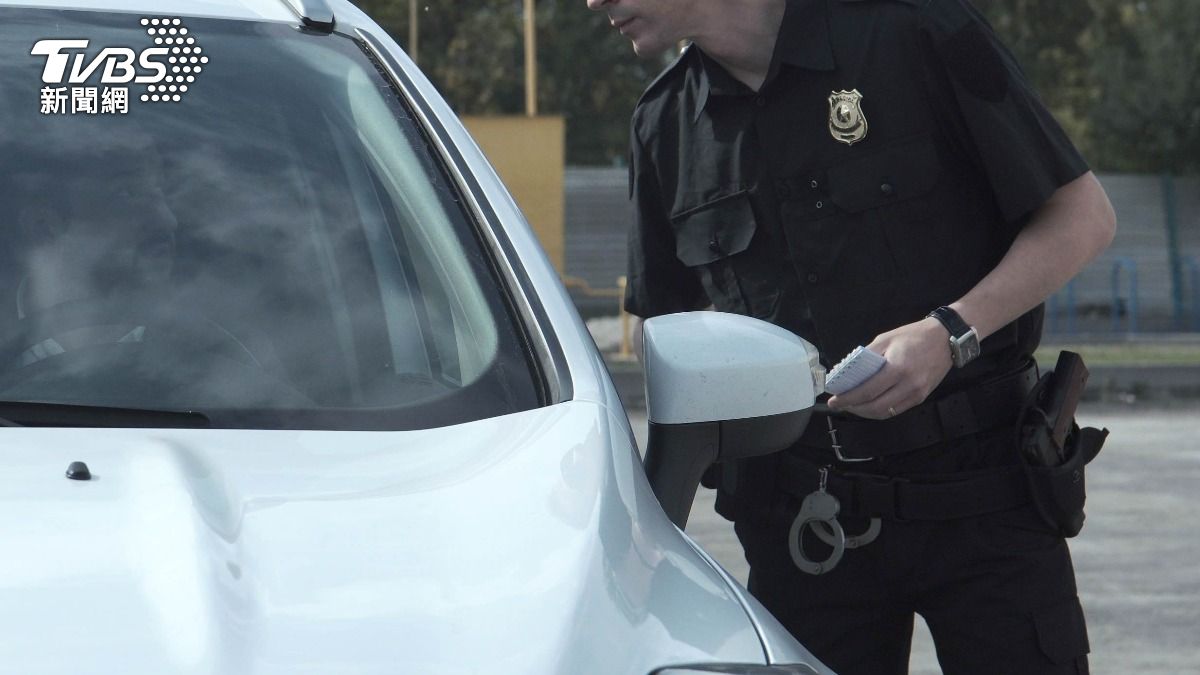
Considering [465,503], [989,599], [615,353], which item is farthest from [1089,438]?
[615,353]

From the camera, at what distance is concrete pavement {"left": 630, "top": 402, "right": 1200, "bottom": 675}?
5.54m

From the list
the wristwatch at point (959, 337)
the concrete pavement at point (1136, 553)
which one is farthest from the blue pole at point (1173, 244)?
the wristwatch at point (959, 337)

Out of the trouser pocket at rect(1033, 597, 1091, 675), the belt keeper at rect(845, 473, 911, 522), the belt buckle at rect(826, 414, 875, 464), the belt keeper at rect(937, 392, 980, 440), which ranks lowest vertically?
the trouser pocket at rect(1033, 597, 1091, 675)

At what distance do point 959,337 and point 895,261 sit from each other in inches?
10.4

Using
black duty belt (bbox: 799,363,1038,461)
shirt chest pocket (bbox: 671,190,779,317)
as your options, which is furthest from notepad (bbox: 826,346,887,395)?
shirt chest pocket (bbox: 671,190,779,317)

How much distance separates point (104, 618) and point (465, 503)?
1.25ft

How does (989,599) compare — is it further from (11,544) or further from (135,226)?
(11,544)

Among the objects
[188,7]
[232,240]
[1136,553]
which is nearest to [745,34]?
[188,7]

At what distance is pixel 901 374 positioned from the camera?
2471mm

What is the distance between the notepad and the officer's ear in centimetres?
103

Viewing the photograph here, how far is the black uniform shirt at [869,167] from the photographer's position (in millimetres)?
2678

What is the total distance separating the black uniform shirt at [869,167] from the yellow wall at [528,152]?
1794 cm

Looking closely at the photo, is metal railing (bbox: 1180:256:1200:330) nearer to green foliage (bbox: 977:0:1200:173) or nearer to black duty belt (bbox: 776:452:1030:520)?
green foliage (bbox: 977:0:1200:173)

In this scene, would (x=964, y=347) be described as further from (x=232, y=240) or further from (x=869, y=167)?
(x=232, y=240)
